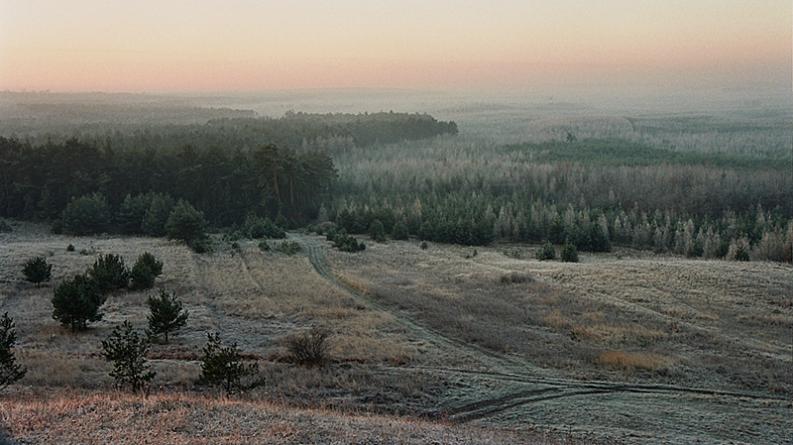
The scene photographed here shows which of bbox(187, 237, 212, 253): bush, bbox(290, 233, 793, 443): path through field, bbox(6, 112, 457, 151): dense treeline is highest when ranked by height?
bbox(6, 112, 457, 151): dense treeline

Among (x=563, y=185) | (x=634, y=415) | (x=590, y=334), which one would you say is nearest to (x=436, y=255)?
(x=590, y=334)

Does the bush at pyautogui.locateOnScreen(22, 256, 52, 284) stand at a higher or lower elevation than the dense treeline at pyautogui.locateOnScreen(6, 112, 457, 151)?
A: lower

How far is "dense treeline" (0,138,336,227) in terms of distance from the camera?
7631 cm

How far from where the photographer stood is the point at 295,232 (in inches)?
3120

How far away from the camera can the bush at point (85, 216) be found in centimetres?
7100

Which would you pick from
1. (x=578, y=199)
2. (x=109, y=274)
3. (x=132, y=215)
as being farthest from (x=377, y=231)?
(x=578, y=199)

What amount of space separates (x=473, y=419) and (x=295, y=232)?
60076 mm

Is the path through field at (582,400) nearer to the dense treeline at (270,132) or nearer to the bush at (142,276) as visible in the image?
the bush at (142,276)

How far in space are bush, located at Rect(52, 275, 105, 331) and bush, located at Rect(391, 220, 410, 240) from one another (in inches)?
1856

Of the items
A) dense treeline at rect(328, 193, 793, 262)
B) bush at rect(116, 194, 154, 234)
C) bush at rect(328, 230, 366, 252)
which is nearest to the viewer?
bush at rect(328, 230, 366, 252)

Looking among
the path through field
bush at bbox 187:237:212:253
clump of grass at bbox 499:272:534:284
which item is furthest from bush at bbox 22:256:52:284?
clump of grass at bbox 499:272:534:284

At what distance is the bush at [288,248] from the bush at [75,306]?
90.0 ft

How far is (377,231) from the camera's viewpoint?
73312mm

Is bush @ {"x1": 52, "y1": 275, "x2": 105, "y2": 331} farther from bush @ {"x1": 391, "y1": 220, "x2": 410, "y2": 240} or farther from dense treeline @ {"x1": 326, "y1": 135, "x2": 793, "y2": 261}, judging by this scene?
dense treeline @ {"x1": 326, "y1": 135, "x2": 793, "y2": 261}
